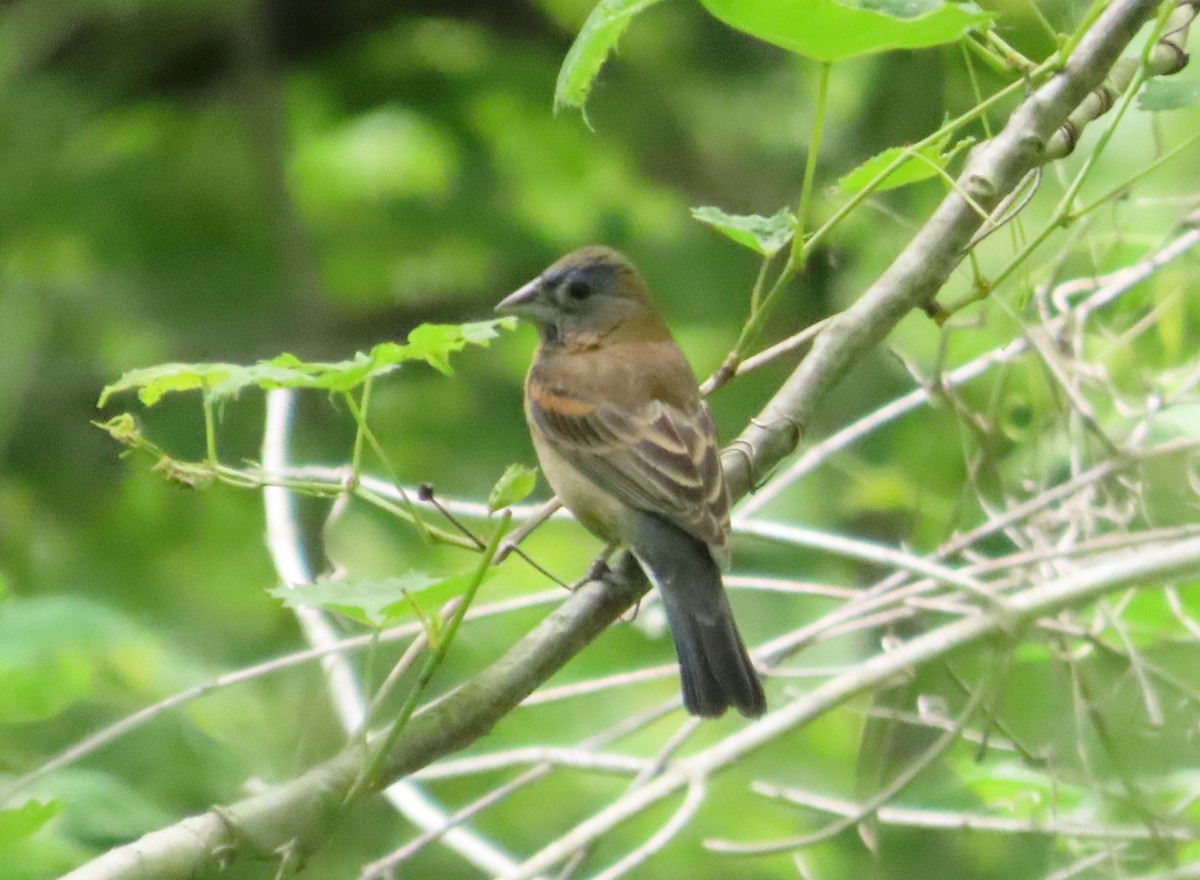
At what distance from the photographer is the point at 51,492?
4684 millimetres

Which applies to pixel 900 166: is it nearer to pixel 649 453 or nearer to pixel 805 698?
pixel 805 698

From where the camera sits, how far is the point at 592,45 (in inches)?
74.0

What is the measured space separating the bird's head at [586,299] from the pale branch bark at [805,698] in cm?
120

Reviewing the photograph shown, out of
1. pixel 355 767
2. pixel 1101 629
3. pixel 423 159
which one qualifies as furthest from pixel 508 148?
pixel 355 767

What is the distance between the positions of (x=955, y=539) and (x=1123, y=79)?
3.10 feet

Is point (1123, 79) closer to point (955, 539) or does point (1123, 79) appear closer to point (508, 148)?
point (955, 539)

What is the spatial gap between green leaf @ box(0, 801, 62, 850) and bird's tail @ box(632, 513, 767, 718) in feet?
4.02

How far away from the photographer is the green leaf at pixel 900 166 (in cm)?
197

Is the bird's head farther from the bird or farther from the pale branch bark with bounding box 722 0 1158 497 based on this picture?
the pale branch bark with bounding box 722 0 1158 497

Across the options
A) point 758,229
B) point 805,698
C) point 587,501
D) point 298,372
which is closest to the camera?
point 298,372

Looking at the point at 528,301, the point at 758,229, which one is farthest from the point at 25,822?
the point at 528,301

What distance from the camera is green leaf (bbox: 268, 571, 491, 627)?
163 cm

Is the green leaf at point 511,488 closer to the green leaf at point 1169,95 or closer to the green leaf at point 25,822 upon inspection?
the green leaf at point 25,822

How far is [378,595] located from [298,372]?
269 mm
